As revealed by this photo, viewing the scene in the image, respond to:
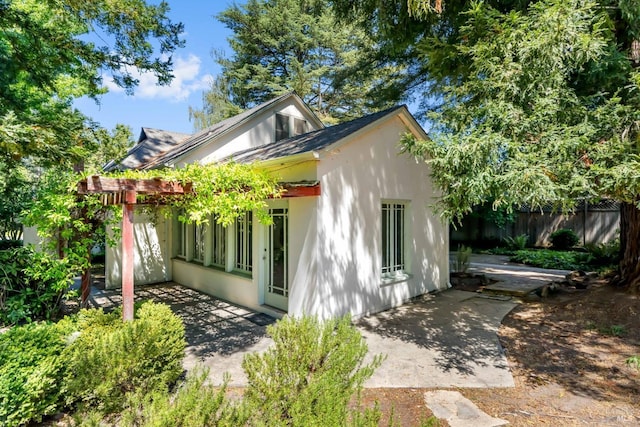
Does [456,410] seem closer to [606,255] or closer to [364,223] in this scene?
[364,223]

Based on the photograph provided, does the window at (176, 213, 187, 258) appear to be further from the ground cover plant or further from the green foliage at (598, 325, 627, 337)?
the green foliage at (598, 325, 627, 337)

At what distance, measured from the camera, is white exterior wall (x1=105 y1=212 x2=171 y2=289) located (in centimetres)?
1027

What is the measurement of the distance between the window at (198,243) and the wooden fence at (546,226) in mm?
9522

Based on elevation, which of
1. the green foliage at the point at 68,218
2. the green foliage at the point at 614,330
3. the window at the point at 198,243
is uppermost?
the green foliage at the point at 68,218

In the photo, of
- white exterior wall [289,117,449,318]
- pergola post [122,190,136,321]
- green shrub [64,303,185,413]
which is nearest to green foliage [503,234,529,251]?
white exterior wall [289,117,449,318]

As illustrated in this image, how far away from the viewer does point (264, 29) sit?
23375 mm

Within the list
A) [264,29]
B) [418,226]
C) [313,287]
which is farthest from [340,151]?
[264,29]

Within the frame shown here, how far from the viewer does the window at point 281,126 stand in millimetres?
12812

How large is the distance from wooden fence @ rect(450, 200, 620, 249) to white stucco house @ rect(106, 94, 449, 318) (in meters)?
5.79

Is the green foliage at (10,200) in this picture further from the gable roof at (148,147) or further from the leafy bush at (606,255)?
the leafy bush at (606,255)

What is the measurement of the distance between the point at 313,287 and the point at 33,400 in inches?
159

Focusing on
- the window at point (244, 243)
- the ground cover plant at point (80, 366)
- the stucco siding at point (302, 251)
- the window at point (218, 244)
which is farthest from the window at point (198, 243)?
the ground cover plant at point (80, 366)

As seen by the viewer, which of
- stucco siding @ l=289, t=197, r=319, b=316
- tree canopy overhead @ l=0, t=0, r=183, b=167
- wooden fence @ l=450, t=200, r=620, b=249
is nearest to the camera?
tree canopy overhead @ l=0, t=0, r=183, b=167

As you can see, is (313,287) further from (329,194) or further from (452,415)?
(452,415)
